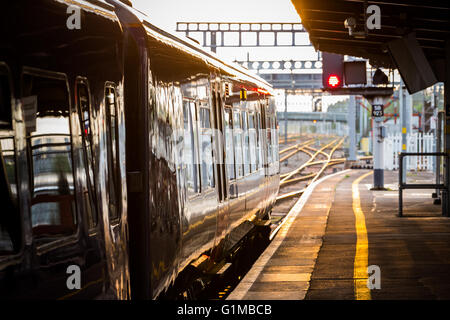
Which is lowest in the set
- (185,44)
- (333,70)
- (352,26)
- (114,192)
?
(114,192)

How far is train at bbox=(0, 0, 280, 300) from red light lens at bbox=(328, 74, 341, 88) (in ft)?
38.0

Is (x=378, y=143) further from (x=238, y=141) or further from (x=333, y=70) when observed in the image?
(x=238, y=141)

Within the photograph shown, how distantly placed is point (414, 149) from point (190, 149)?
29.0m

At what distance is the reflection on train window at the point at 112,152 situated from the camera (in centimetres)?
503

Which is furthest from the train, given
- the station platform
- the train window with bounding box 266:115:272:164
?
the train window with bounding box 266:115:272:164

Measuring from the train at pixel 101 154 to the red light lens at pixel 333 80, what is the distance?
11582 millimetres

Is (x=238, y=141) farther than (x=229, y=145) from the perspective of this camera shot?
Yes

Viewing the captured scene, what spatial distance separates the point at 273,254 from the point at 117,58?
20.3 feet

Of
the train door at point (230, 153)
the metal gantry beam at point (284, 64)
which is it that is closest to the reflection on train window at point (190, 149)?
the train door at point (230, 153)

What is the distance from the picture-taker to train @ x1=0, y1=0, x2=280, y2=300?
371 centimetres

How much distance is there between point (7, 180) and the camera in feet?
11.9

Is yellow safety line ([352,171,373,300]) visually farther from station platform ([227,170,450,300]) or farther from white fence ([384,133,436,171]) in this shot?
white fence ([384,133,436,171])

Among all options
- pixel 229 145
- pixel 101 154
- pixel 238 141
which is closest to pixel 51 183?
pixel 101 154

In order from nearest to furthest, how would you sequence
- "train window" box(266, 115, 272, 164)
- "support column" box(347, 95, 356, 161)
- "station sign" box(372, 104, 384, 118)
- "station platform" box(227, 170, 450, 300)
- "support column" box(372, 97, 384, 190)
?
"station platform" box(227, 170, 450, 300) < "train window" box(266, 115, 272, 164) < "station sign" box(372, 104, 384, 118) < "support column" box(372, 97, 384, 190) < "support column" box(347, 95, 356, 161)
